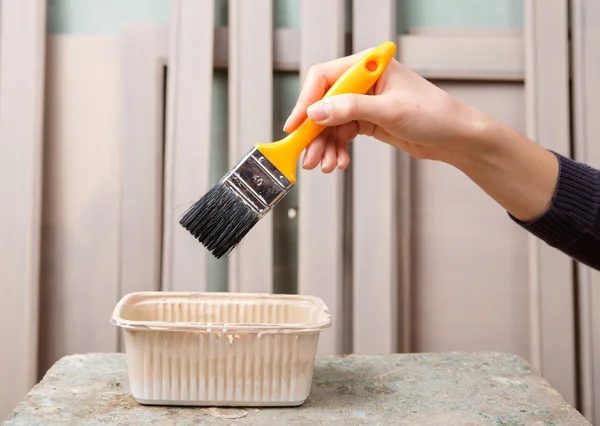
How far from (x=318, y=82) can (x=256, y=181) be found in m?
0.17

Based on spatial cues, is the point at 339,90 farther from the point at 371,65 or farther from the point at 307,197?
the point at 307,197

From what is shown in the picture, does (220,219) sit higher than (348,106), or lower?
lower

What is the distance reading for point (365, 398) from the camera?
2.61ft

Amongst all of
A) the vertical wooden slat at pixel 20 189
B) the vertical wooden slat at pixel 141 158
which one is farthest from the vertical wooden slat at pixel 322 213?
the vertical wooden slat at pixel 20 189

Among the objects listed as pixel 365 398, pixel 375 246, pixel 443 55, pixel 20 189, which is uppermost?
pixel 443 55

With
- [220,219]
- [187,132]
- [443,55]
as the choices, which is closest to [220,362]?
[220,219]

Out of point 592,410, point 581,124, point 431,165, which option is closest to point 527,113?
point 581,124

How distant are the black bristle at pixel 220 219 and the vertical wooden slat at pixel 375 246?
0.46 meters

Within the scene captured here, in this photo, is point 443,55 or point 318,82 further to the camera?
point 443,55

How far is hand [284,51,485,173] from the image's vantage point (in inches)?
28.8

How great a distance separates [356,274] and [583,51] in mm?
665

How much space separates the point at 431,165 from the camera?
1.26 meters

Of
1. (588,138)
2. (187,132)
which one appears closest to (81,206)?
(187,132)

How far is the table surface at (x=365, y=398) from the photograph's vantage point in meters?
0.72
